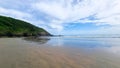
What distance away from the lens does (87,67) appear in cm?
709

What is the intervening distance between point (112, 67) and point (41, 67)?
12.6 ft

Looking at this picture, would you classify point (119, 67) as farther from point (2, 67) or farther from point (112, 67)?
point (2, 67)

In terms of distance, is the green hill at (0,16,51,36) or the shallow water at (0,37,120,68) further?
the green hill at (0,16,51,36)

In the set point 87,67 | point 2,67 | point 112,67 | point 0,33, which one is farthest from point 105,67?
point 0,33

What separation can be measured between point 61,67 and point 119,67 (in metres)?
3.19

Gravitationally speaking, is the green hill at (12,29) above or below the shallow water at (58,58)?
above

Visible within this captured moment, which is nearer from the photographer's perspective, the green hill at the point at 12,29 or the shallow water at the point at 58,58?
the shallow water at the point at 58,58

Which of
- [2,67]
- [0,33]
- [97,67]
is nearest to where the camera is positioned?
[2,67]

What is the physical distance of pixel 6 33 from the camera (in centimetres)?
6531

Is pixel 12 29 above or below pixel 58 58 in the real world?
above

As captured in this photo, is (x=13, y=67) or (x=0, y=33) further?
(x=0, y=33)

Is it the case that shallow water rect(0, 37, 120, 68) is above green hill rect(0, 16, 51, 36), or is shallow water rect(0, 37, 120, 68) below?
below

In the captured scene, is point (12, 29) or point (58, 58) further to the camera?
point (12, 29)

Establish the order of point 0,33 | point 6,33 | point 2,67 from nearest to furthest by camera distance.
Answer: point 2,67
point 0,33
point 6,33
